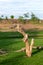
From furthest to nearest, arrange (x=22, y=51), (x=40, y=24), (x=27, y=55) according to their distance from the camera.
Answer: (x=40, y=24), (x=22, y=51), (x=27, y=55)

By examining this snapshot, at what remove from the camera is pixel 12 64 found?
1180cm

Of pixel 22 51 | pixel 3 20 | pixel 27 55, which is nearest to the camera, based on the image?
pixel 27 55

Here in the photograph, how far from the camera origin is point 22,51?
15.1m

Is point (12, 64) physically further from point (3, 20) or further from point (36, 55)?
point (3, 20)

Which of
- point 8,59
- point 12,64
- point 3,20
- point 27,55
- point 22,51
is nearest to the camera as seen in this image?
point 12,64

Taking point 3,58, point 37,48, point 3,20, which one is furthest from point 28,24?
point 3,58

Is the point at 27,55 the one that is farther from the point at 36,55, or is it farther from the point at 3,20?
the point at 3,20

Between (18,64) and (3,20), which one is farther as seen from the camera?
(3,20)

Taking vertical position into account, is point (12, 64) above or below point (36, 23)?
above

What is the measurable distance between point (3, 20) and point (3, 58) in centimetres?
2864

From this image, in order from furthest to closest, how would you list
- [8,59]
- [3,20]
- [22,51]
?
[3,20], [22,51], [8,59]

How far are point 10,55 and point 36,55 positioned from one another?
117cm

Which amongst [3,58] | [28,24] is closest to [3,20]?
[28,24]

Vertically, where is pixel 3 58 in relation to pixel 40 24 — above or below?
above
